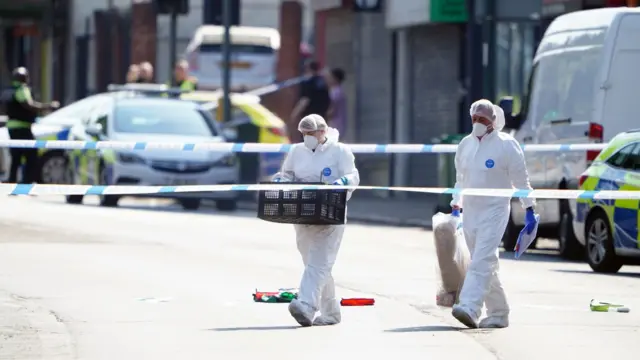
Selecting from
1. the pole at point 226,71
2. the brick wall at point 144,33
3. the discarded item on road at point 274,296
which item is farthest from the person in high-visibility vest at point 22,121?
the brick wall at point 144,33

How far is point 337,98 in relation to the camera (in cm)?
3497

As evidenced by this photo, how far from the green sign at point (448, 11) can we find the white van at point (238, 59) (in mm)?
12294

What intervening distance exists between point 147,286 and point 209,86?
101 feet

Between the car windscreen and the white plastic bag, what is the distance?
15062 mm

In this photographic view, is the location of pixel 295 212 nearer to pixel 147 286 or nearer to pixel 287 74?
pixel 147 286

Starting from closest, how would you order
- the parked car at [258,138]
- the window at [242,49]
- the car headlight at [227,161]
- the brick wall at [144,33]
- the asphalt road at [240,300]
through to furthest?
the asphalt road at [240,300] → the car headlight at [227,161] → the parked car at [258,138] → the window at [242,49] → the brick wall at [144,33]

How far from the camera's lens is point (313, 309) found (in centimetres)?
1352

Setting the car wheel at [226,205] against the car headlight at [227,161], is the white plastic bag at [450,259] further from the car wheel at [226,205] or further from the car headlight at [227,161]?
the car wheel at [226,205]

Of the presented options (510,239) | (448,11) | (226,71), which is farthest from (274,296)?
(448,11)

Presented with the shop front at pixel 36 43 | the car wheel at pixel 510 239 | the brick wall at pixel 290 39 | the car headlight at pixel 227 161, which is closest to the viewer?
the car wheel at pixel 510 239

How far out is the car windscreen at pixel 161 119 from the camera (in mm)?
29141

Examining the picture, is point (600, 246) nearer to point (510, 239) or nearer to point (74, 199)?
point (510, 239)

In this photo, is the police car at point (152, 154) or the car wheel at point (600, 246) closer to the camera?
the car wheel at point (600, 246)

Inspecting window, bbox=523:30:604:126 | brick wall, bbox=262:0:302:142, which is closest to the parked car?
window, bbox=523:30:604:126
